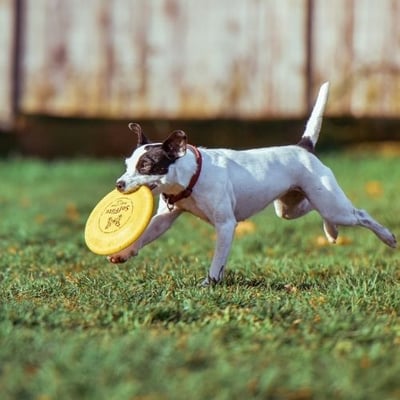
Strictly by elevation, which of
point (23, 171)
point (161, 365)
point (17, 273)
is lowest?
point (23, 171)

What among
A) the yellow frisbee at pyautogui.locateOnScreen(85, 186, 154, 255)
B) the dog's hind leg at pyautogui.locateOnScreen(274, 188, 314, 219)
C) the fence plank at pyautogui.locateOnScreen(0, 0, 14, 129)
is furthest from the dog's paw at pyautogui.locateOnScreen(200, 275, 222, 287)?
the fence plank at pyautogui.locateOnScreen(0, 0, 14, 129)

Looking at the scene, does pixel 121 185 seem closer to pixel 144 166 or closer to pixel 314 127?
pixel 144 166

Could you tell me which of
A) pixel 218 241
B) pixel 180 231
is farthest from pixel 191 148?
pixel 180 231

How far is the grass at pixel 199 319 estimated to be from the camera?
336cm

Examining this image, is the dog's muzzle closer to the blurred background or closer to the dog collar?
the dog collar

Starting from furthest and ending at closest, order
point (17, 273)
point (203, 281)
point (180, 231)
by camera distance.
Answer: point (180, 231) → point (17, 273) → point (203, 281)

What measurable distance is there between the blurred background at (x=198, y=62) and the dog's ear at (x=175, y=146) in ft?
22.2

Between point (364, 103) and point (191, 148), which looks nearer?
point (191, 148)

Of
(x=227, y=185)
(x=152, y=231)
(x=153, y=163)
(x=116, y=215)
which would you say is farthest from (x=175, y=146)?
(x=152, y=231)

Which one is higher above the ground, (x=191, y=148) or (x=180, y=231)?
(x=191, y=148)

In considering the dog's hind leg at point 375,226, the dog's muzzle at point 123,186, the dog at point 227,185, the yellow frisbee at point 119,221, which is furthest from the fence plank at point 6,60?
the dog's muzzle at point 123,186

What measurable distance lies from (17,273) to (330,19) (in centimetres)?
696

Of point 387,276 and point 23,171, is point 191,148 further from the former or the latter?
point 23,171

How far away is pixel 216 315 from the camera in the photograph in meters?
4.43
